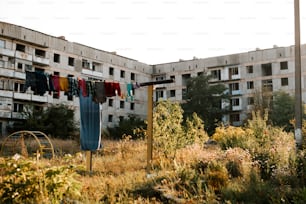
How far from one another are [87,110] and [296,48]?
6830 millimetres

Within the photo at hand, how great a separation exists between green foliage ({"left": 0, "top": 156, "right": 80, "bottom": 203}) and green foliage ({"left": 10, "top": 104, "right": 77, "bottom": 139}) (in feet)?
98.5

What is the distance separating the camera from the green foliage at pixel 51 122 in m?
36.1

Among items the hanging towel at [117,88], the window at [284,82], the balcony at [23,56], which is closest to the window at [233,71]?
the window at [284,82]

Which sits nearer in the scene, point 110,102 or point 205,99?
point 205,99

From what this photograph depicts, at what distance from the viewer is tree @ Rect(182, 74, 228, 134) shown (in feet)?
154

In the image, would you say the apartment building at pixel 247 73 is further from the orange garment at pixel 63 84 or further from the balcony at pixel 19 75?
the orange garment at pixel 63 84

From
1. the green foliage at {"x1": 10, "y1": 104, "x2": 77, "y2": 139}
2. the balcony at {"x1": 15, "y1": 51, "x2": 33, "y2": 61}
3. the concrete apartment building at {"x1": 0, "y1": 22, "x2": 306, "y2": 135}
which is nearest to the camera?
the green foliage at {"x1": 10, "y1": 104, "x2": 77, "y2": 139}

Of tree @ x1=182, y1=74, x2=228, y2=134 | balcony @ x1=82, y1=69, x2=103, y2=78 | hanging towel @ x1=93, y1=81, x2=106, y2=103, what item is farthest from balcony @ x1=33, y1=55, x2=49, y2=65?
hanging towel @ x1=93, y1=81, x2=106, y2=103

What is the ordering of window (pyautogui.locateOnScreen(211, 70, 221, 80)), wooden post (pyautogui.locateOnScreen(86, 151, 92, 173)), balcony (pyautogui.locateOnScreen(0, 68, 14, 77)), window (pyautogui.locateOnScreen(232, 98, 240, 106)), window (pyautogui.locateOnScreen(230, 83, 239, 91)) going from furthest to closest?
window (pyautogui.locateOnScreen(211, 70, 221, 80)) < window (pyautogui.locateOnScreen(230, 83, 239, 91)) < window (pyautogui.locateOnScreen(232, 98, 240, 106)) < balcony (pyautogui.locateOnScreen(0, 68, 14, 77)) < wooden post (pyautogui.locateOnScreen(86, 151, 92, 173))

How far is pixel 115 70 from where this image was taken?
170 ft

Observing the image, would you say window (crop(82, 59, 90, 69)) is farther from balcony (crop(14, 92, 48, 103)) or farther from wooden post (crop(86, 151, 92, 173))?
wooden post (crop(86, 151, 92, 173))

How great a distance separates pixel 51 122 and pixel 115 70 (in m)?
16.6

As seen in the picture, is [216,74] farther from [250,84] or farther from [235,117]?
[235,117]

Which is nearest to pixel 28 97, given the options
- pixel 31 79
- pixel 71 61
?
pixel 71 61
